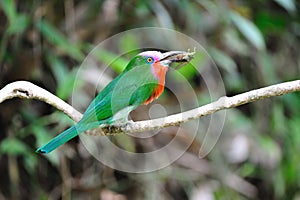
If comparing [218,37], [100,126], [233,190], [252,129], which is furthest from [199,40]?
[100,126]

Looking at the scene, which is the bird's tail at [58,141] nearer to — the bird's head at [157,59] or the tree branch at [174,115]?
the tree branch at [174,115]

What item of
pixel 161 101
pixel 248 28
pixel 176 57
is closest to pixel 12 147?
pixel 161 101

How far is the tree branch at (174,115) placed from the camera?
128cm

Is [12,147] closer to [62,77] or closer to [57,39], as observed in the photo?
[62,77]

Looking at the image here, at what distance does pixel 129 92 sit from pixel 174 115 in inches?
4.1

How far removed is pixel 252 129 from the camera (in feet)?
10.3

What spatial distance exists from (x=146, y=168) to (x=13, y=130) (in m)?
0.66

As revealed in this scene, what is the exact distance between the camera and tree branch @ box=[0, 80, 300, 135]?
1.28m

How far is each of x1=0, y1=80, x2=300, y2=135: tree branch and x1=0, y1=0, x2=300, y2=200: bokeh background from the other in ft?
2.64

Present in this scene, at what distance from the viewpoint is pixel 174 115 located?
1.30m

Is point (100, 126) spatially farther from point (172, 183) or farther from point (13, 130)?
point (172, 183)

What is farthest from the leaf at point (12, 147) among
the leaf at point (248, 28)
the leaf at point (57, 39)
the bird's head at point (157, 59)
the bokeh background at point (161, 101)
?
the bird's head at point (157, 59)

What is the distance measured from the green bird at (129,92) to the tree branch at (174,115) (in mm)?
45

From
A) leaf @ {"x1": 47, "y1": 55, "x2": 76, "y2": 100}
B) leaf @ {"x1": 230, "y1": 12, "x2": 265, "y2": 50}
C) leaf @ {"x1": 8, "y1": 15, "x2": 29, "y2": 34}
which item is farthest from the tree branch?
leaf @ {"x1": 230, "y1": 12, "x2": 265, "y2": 50}
